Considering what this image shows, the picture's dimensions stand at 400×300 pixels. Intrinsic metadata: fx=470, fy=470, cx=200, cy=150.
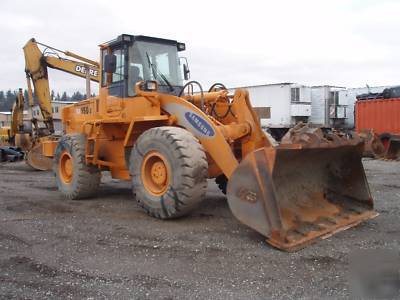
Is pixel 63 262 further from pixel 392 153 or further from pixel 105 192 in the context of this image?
pixel 392 153

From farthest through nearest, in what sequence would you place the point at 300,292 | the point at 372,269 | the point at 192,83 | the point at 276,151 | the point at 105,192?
1. the point at 105,192
2. the point at 192,83
3. the point at 276,151
4. the point at 372,269
5. the point at 300,292

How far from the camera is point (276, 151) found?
5.23 meters

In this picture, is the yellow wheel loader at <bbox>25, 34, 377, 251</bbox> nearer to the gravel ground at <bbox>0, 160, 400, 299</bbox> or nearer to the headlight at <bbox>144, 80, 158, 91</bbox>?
the headlight at <bbox>144, 80, 158, 91</bbox>

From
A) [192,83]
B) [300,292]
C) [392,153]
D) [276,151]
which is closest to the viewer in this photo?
[300,292]

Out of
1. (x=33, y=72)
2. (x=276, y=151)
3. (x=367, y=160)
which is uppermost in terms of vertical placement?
Result: (x=33, y=72)

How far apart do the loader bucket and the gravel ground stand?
0.62ft

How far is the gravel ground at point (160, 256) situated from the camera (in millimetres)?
4070

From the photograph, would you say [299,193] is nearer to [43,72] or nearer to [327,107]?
[43,72]

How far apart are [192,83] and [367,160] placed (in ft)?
37.0

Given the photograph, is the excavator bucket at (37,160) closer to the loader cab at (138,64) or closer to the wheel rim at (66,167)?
the wheel rim at (66,167)

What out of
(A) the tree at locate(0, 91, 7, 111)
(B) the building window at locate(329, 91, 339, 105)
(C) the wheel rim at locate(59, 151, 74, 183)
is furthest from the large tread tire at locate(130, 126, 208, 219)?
(A) the tree at locate(0, 91, 7, 111)

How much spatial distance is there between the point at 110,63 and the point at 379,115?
1420cm

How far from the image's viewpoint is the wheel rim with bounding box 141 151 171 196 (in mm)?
6473

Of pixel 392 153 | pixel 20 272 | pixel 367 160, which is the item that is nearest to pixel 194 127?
pixel 20 272
